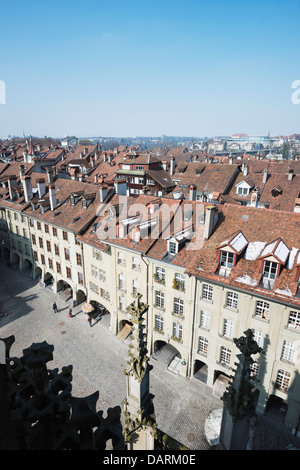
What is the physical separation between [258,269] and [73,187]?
127 ft

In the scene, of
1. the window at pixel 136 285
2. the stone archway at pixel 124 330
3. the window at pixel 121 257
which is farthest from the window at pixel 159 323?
the window at pixel 121 257

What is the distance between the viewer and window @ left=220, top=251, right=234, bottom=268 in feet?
91.5

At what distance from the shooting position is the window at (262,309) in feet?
84.6

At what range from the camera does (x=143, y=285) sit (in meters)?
34.9

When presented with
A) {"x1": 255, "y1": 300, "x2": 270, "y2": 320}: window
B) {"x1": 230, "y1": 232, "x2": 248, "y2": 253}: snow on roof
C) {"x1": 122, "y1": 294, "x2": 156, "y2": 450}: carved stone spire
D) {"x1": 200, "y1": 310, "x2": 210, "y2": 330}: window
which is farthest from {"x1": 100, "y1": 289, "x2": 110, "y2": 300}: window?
{"x1": 122, "y1": 294, "x2": 156, "y2": 450}: carved stone spire

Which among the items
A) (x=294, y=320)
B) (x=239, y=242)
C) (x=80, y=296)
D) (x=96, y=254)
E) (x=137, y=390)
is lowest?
(x=80, y=296)

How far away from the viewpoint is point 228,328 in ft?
94.2

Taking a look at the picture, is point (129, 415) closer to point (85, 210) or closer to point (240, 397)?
point (240, 397)

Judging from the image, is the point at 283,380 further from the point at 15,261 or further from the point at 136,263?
the point at 15,261

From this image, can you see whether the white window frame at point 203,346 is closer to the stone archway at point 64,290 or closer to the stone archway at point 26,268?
the stone archway at point 64,290

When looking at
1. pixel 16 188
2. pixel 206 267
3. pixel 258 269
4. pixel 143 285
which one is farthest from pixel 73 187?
pixel 258 269

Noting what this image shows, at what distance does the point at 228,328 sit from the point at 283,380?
6762 mm

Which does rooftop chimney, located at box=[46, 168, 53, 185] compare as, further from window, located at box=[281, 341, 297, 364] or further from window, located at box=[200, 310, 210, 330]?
window, located at box=[281, 341, 297, 364]

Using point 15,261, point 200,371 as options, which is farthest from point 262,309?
point 15,261
